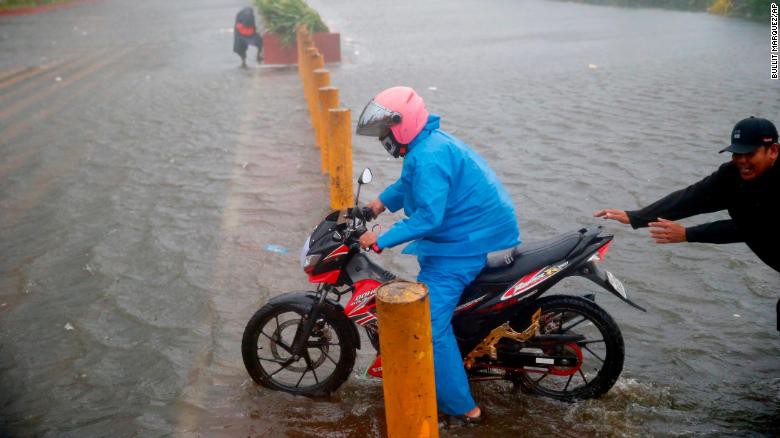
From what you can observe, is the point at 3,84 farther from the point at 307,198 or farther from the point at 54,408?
the point at 54,408

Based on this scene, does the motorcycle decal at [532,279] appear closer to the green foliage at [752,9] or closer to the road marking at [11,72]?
the road marking at [11,72]

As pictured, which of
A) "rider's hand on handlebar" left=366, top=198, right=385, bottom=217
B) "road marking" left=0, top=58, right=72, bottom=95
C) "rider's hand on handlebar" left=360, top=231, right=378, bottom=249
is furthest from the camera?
"road marking" left=0, top=58, right=72, bottom=95

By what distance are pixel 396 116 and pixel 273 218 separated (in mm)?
3475

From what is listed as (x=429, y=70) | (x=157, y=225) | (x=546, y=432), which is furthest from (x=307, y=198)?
(x=429, y=70)

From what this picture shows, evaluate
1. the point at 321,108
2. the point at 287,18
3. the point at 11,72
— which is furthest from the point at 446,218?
the point at 11,72

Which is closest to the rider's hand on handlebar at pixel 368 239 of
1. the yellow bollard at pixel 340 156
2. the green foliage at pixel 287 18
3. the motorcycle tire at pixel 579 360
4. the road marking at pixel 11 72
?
the motorcycle tire at pixel 579 360

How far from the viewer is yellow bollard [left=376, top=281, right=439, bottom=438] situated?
2705 mm

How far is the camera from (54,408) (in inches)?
156

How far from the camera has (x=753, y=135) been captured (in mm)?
3467

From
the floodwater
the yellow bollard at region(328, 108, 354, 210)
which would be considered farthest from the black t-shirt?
the yellow bollard at region(328, 108, 354, 210)

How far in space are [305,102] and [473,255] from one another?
8.63m

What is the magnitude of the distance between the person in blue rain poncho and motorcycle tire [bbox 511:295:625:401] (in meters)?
0.42

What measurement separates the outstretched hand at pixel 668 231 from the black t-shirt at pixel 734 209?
0.05m

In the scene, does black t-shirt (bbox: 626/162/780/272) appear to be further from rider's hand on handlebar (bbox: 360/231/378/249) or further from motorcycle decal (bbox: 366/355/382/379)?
motorcycle decal (bbox: 366/355/382/379)
